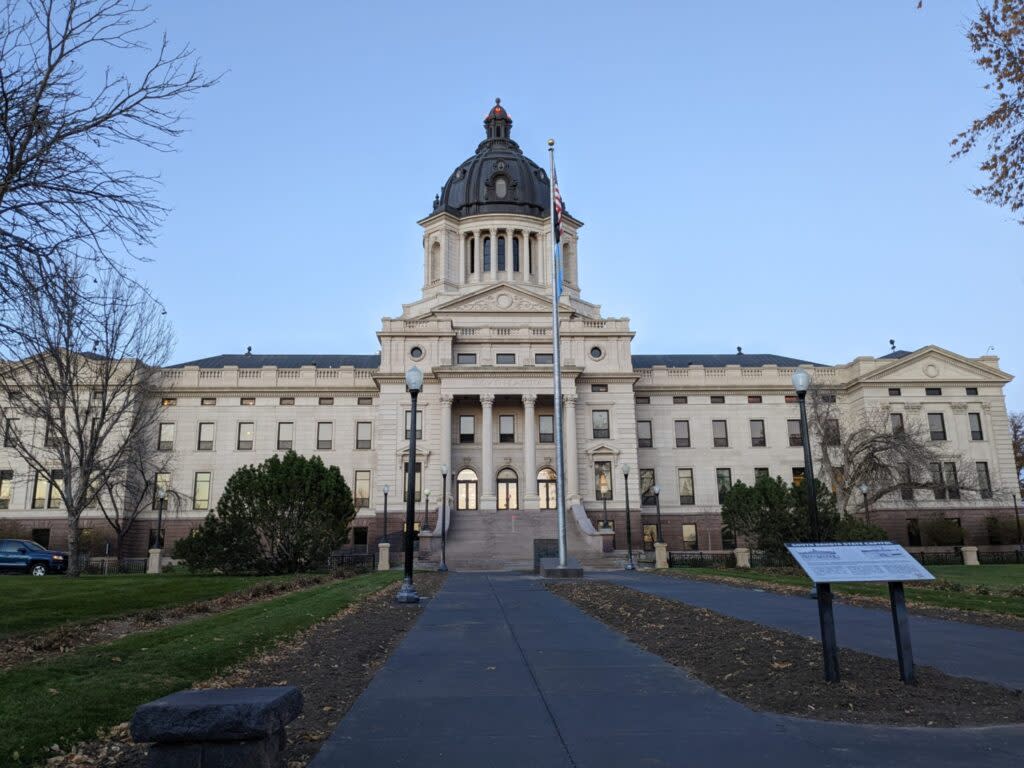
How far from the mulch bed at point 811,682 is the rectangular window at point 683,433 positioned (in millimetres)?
50885

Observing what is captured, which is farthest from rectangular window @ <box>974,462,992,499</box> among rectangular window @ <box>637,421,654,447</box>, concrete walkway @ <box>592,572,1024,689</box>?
concrete walkway @ <box>592,572,1024,689</box>

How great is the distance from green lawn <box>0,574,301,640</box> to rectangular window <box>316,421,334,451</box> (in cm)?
3560

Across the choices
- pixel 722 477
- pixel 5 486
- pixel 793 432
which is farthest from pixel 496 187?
pixel 5 486

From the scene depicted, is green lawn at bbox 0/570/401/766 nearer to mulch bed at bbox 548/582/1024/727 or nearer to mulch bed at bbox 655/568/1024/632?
mulch bed at bbox 548/582/1024/727

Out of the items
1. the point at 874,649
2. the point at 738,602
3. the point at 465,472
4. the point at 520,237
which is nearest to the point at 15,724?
the point at 874,649

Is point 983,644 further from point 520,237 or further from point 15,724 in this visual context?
point 520,237

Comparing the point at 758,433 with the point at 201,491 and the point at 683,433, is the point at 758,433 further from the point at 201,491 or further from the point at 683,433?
the point at 201,491

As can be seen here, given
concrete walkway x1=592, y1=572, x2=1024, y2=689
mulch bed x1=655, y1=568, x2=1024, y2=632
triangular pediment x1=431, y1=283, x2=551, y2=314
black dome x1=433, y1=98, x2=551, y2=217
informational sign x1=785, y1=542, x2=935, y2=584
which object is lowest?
mulch bed x1=655, y1=568, x2=1024, y2=632

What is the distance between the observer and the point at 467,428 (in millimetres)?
58219

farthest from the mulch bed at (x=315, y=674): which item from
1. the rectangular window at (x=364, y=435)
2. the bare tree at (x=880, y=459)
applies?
the rectangular window at (x=364, y=435)

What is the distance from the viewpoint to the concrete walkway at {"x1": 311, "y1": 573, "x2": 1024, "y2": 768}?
5.36 m

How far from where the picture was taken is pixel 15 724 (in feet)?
20.7

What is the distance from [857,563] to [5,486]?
65.2 meters

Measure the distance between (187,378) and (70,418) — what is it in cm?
888
